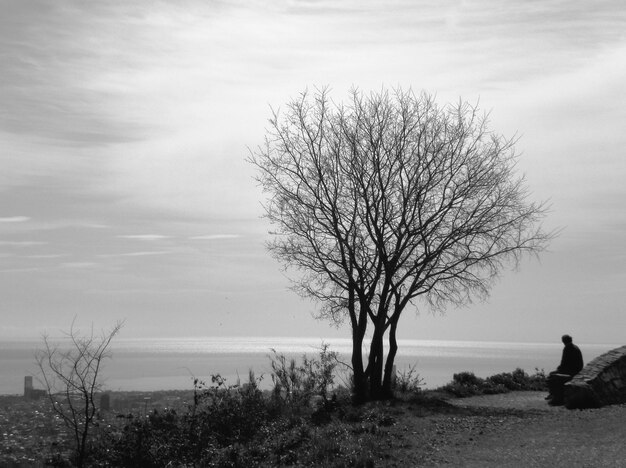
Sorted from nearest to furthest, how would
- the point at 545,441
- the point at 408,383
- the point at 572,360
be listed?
1. the point at 545,441
2. the point at 572,360
3. the point at 408,383

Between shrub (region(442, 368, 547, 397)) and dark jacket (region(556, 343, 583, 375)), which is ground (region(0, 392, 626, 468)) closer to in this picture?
dark jacket (region(556, 343, 583, 375))

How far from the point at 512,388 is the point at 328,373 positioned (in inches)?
352

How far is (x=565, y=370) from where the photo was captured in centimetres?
2284

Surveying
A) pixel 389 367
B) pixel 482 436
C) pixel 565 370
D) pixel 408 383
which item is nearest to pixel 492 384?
pixel 408 383

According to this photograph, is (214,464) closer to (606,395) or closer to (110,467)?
(110,467)

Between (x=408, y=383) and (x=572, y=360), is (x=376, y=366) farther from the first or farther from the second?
(x=572, y=360)

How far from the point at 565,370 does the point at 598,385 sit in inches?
99.7

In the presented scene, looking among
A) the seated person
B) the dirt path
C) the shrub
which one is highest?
the seated person

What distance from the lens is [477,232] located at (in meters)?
23.6

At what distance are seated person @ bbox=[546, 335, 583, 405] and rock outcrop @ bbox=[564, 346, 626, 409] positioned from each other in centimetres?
116

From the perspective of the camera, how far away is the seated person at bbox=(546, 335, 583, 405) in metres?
22.3

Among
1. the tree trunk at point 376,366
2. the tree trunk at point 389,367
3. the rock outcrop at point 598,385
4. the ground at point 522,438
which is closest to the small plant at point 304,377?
the tree trunk at point 376,366

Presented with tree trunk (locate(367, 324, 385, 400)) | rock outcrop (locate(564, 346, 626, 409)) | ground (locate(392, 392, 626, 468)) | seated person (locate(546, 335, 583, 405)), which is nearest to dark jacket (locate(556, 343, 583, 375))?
seated person (locate(546, 335, 583, 405))

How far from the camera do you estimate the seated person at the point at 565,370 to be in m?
22.3
